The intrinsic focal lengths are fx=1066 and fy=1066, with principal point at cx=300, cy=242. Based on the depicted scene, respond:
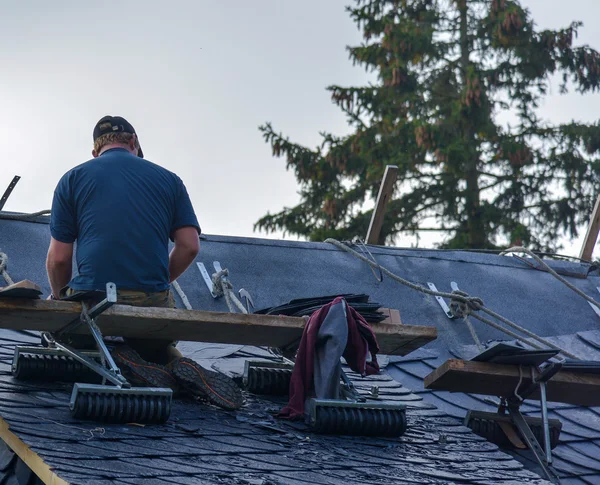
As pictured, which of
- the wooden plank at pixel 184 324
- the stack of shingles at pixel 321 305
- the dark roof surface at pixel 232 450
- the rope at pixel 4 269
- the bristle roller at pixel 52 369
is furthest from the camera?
the rope at pixel 4 269

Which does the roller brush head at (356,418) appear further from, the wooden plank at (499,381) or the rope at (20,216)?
the rope at (20,216)

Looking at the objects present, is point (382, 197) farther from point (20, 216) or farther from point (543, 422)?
point (543, 422)

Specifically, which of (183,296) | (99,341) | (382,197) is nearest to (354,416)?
(99,341)

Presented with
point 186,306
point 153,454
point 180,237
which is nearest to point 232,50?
point 186,306

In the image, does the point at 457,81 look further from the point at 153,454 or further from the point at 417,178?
the point at 153,454

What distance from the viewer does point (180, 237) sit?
5.42m

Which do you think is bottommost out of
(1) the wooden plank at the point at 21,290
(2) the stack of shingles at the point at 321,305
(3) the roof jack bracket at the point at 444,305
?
(1) the wooden plank at the point at 21,290

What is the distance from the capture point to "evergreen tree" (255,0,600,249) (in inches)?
915

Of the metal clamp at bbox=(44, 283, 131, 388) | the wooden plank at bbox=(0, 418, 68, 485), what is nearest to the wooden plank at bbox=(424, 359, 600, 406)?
the metal clamp at bbox=(44, 283, 131, 388)

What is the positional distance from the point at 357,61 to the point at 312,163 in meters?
2.59

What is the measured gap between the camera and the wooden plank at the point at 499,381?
5.49m

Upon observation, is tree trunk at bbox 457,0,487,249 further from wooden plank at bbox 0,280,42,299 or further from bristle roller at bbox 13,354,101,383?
wooden plank at bbox 0,280,42,299

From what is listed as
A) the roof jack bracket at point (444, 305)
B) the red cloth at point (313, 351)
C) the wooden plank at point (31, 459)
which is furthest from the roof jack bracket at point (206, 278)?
the wooden plank at point (31, 459)

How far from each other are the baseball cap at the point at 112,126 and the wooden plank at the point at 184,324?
1.06 metres
